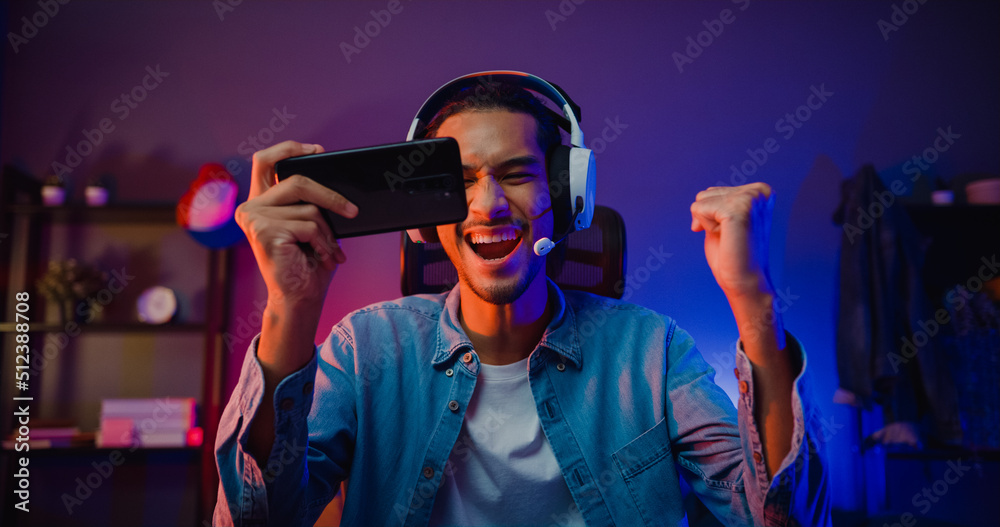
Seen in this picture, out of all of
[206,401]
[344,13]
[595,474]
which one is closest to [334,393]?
[595,474]

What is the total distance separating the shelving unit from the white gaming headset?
1.88 meters

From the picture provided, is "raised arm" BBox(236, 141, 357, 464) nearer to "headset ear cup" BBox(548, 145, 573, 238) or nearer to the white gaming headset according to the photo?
the white gaming headset

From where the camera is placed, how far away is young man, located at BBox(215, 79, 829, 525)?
0.79m

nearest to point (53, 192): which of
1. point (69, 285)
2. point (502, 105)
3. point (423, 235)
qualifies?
point (69, 285)

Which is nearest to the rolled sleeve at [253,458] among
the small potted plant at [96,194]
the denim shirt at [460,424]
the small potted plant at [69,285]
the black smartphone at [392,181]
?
the denim shirt at [460,424]

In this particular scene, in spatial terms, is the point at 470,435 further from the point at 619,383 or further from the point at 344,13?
the point at 344,13

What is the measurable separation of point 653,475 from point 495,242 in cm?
56

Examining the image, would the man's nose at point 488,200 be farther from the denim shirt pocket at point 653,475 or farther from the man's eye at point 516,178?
the denim shirt pocket at point 653,475

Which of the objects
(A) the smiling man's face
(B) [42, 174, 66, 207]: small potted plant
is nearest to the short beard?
(A) the smiling man's face

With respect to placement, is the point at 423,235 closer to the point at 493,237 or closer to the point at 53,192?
the point at 493,237

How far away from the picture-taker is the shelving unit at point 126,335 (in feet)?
8.30

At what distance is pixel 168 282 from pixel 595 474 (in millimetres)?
2552

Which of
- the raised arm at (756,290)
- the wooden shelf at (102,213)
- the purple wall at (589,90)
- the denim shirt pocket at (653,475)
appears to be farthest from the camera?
the purple wall at (589,90)

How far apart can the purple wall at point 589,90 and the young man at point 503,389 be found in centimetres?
163
